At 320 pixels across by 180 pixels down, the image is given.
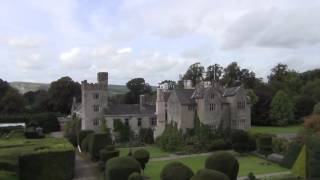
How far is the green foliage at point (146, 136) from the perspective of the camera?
195 ft

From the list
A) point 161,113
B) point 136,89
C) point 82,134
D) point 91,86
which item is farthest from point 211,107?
point 136,89

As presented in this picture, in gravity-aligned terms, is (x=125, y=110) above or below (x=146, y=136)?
above

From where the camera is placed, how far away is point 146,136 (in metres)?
59.6

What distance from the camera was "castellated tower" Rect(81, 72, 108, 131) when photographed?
6125 cm

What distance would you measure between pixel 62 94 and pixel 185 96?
46419 mm

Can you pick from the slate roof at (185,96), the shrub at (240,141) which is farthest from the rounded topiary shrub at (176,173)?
the slate roof at (185,96)

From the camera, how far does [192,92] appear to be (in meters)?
56.4

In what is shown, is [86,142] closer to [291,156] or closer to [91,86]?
[91,86]

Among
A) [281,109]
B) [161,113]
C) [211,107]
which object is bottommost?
[161,113]

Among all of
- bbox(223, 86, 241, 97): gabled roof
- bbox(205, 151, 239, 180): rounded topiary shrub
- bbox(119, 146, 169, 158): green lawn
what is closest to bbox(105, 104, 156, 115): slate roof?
bbox(119, 146, 169, 158): green lawn

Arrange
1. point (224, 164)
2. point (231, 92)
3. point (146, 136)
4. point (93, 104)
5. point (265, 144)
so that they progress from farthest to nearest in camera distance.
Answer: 1. point (93, 104)
2. point (146, 136)
3. point (231, 92)
4. point (265, 144)
5. point (224, 164)

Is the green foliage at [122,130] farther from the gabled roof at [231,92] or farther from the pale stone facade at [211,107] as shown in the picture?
the gabled roof at [231,92]

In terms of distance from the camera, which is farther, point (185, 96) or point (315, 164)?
point (185, 96)

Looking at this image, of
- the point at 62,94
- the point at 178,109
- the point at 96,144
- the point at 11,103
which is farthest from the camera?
the point at 62,94
